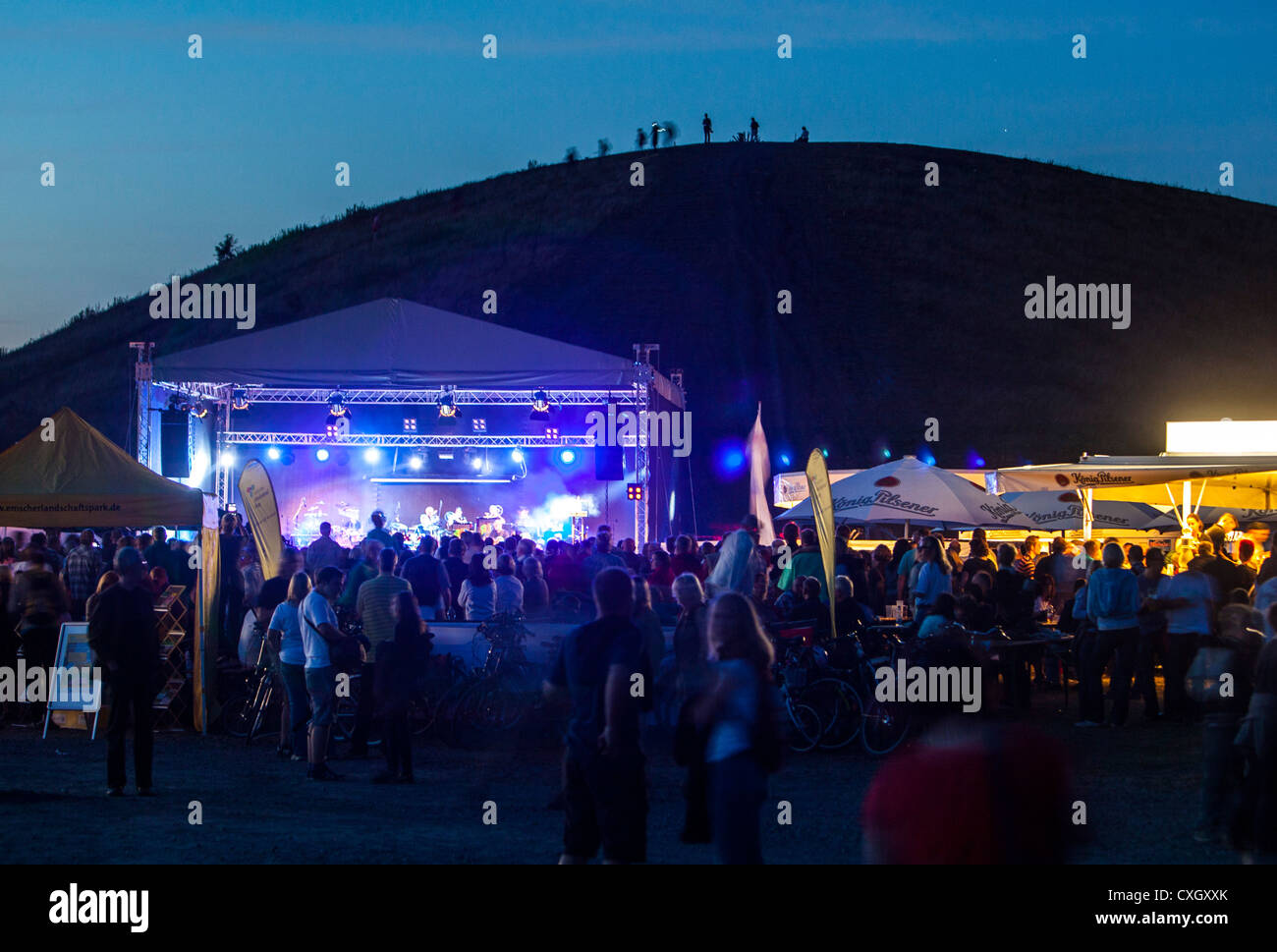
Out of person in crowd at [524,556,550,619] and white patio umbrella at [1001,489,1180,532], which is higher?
white patio umbrella at [1001,489,1180,532]

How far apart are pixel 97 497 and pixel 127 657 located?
12.8 ft

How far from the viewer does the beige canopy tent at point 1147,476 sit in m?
15.8

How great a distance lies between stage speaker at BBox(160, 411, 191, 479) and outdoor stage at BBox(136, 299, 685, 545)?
2 cm

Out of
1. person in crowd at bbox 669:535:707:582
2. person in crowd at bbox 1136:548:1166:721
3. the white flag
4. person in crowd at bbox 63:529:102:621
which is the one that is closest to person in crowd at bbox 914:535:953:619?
person in crowd at bbox 1136:548:1166:721

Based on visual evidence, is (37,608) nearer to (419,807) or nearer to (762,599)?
(419,807)

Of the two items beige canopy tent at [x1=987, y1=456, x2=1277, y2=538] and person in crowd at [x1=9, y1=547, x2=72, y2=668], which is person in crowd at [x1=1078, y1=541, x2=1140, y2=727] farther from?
person in crowd at [x1=9, y1=547, x2=72, y2=668]

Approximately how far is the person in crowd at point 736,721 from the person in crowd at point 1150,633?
8653 mm

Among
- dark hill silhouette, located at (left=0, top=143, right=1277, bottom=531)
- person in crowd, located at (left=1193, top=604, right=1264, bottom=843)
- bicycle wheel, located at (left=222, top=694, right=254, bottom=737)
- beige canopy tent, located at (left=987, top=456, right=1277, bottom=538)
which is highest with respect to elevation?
dark hill silhouette, located at (left=0, top=143, right=1277, bottom=531)

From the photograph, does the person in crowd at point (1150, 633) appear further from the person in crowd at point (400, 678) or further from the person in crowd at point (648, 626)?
the person in crowd at point (400, 678)

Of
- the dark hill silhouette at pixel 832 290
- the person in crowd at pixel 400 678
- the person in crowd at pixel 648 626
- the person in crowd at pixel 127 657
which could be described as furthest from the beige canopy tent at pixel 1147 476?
the dark hill silhouette at pixel 832 290

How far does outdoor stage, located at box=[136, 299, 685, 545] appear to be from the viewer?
60.7 feet

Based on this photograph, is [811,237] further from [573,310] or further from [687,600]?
[687,600]
